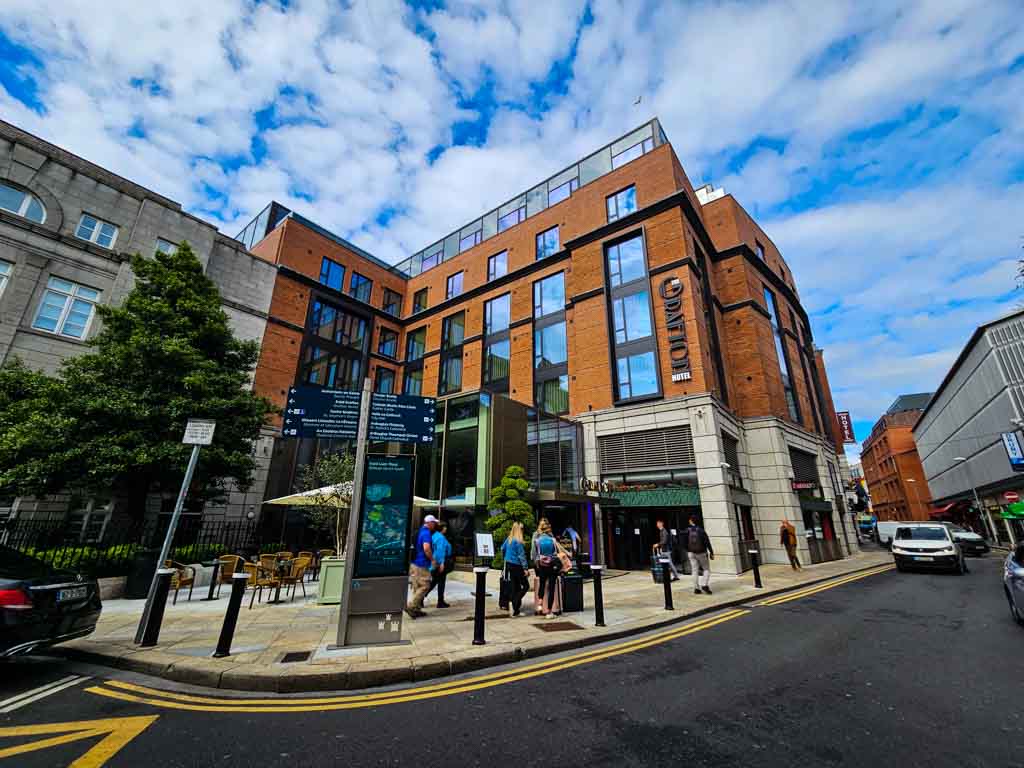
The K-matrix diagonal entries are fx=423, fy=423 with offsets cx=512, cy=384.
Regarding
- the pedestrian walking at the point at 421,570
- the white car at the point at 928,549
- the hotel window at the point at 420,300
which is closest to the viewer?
the pedestrian walking at the point at 421,570

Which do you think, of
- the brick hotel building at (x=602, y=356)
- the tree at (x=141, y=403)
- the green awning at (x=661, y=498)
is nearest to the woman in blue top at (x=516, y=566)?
the brick hotel building at (x=602, y=356)

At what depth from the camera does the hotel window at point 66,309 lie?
1761 centimetres

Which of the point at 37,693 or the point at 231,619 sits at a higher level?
the point at 231,619

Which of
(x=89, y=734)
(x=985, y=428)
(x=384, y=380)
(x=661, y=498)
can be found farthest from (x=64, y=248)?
(x=985, y=428)

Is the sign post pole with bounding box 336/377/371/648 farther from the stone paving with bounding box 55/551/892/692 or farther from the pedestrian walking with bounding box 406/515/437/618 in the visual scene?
the pedestrian walking with bounding box 406/515/437/618

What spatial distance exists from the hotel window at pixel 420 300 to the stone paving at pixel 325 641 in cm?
2621

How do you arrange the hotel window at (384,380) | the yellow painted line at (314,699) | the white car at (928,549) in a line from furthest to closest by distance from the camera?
the hotel window at (384,380)
the white car at (928,549)
the yellow painted line at (314,699)

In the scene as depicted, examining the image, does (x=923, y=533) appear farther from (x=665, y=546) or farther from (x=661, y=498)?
(x=665, y=546)

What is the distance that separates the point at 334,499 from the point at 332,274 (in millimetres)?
22434

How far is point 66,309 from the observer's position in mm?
18125

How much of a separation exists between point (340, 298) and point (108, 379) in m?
16.8

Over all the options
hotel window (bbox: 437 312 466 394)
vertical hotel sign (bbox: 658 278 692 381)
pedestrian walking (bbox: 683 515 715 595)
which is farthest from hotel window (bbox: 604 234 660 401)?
hotel window (bbox: 437 312 466 394)

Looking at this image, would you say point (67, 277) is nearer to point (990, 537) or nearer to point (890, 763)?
point (890, 763)

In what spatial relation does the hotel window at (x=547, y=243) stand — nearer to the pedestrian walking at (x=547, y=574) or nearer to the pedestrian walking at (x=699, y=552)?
the pedestrian walking at (x=699, y=552)
